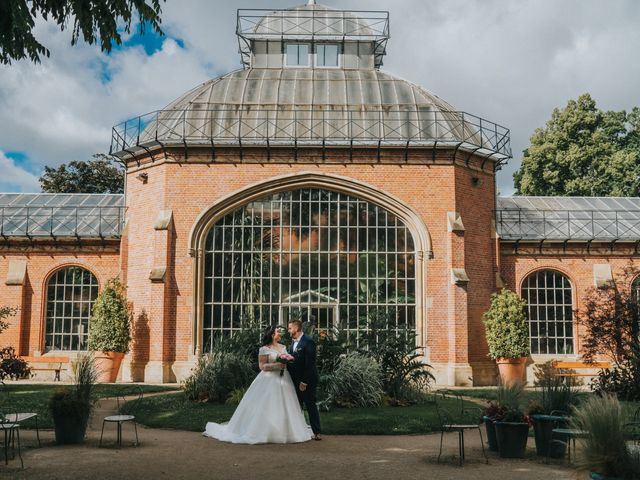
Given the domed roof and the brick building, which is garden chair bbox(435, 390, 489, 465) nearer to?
the brick building

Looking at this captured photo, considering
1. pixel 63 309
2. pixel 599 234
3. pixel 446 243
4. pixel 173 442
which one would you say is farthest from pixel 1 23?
pixel 599 234

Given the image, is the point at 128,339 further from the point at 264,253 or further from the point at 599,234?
the point at 599,234

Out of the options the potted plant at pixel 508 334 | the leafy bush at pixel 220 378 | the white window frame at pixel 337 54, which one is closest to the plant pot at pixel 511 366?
the potted plant at pixel 508 334

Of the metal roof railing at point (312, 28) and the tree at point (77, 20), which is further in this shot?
the metal roof railing at point (312, 28)

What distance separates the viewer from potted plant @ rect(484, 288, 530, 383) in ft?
66.2

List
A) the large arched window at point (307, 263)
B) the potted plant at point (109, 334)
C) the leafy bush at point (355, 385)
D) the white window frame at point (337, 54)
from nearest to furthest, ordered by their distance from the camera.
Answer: the leafy bush at point (355, 385) → the potted plant at point (109, 334) → the large arched window at point (307, 263) → the white window frame at point (337, 54)

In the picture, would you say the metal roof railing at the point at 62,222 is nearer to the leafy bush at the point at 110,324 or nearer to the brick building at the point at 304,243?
the brick building at the point at 304,243

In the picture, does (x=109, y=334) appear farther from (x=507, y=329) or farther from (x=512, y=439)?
(x=512, y=439)

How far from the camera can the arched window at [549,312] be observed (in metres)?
22.8

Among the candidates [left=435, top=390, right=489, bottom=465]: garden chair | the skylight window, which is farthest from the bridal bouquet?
the skylight window

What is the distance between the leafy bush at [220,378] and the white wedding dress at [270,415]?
4.37 meters

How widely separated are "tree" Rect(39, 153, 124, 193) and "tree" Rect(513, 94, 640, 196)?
23023 millimetres

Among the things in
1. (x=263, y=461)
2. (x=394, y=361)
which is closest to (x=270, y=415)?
(x=263, y=461)

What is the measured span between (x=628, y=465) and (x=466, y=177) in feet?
A: 52.7
